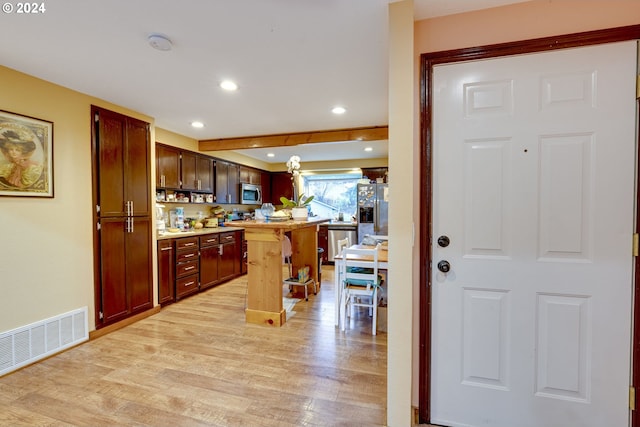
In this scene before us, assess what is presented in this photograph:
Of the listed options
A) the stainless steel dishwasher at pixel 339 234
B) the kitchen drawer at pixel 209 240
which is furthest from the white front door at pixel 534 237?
the stainless steel dishwasher at pixel 339 234

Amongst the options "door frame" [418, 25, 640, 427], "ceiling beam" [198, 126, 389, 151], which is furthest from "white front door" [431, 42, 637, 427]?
"ceiling beam" [198, 126, 389, 151]

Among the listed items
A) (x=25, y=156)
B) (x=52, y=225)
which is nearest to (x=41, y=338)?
(x=52, y=225)

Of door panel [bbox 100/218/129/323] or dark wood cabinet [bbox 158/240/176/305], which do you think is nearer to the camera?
door panel [bbox 100/218/129/323]

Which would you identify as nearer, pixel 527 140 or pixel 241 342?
pixel 527 140

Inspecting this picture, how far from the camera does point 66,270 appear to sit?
253 centimetres

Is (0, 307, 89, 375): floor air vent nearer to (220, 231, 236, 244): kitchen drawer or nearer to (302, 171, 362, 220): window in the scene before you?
(220, 231, 236, 244): kitchen drawer

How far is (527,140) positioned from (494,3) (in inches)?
28.8

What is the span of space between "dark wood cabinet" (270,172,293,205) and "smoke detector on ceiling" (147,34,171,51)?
5.00 metres

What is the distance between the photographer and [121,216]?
2967mm

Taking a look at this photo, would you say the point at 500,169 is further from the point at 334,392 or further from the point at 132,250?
the point at 132,250

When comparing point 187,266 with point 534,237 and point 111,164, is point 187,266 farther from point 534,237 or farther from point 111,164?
point 534,237

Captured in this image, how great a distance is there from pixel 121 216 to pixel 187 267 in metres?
1.21

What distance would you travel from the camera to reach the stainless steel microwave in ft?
18.7

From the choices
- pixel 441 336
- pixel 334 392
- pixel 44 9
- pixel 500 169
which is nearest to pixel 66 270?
pixel 44 9
